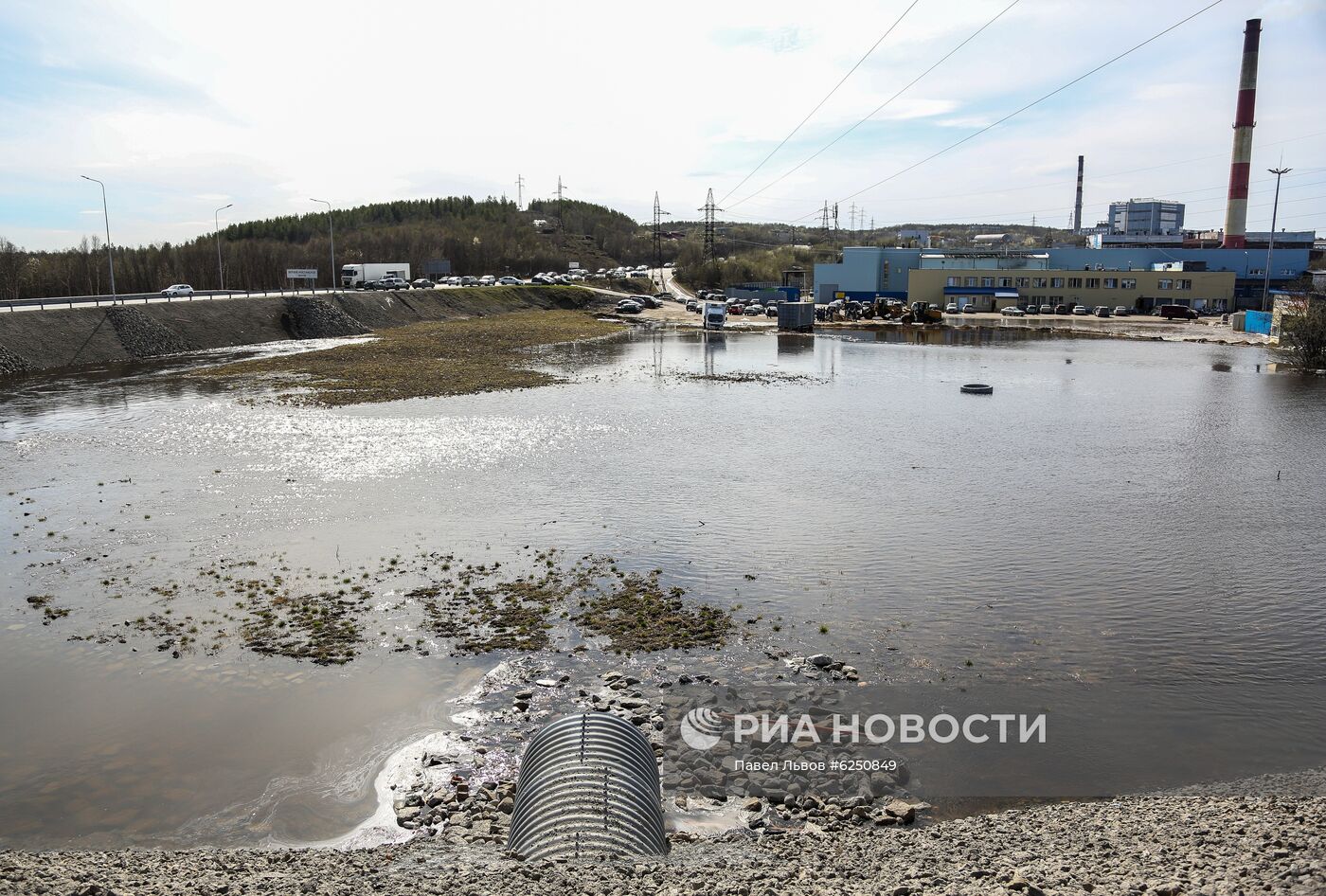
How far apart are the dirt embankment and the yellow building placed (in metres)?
64.4

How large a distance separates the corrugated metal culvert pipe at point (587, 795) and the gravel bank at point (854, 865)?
11.6 inches

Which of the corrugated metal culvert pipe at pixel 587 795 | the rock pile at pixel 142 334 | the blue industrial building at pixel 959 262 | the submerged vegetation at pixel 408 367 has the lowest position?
the corrugated metal culvert pipe at pixel 587 795

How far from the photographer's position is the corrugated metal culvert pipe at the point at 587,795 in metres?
9.06

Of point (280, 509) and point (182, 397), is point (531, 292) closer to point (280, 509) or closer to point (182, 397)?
point (182, 397)

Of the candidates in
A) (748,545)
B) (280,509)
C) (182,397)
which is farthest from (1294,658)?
(182,397)

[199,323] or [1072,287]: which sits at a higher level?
[1072,287]

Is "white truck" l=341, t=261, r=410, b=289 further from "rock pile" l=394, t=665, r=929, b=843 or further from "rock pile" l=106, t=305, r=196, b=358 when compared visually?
"rock pile" l=394, t=665, r=929, b=843

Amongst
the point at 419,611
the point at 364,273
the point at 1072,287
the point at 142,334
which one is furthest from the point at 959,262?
the point at 419,611

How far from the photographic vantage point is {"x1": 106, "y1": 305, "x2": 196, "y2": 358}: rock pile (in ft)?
200

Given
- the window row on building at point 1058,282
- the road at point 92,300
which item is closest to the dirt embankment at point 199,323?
the road at point 92,300

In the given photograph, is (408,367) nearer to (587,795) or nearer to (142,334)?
(142,334)

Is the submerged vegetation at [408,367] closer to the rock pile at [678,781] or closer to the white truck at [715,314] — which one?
the white truck at [715,314]

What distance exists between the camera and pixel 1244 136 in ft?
375

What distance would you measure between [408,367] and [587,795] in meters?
48.4
